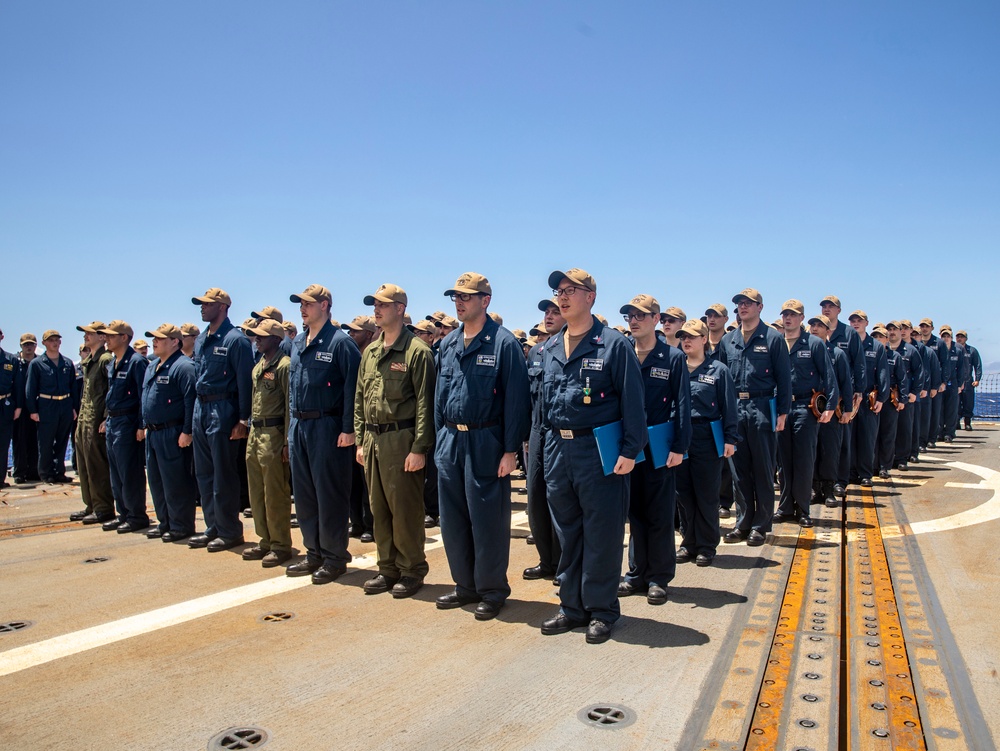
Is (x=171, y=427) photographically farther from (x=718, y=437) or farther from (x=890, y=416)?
(x=890, y=416)

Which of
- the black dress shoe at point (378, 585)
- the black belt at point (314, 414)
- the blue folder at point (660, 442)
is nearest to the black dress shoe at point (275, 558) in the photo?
the black dress shoe at point (378, 585)

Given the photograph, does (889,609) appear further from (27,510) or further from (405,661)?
(27,510)

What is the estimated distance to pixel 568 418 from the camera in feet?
14.4

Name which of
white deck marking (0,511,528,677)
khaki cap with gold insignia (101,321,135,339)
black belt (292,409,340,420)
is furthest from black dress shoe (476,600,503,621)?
khaki cap with gold insignia (101,321,135,339)

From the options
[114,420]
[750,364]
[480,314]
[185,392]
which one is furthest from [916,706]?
[114,420]

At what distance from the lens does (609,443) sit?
4.32 m

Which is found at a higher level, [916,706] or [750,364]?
[750,364]

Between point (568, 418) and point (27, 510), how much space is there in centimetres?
816

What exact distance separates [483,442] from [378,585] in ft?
4.76

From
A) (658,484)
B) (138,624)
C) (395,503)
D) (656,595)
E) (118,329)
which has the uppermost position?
(118,329)

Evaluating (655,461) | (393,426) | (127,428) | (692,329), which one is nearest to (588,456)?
(655,461)

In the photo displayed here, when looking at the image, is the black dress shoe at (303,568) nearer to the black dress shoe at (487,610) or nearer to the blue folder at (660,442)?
the black dress shoe at (487,610)

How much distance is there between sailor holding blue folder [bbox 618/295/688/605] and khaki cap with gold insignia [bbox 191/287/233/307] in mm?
3947

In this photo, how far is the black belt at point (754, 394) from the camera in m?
7.00
